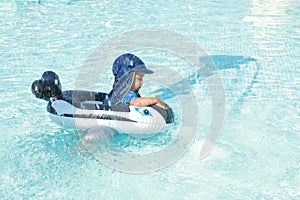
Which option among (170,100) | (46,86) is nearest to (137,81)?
(46,86)

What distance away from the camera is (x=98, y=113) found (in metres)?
3.82

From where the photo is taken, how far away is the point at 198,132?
4293 mm

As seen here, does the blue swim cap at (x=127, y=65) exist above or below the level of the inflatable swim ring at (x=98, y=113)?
above

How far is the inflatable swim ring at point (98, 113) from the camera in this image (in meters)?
3.78

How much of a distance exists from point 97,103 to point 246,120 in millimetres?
1646

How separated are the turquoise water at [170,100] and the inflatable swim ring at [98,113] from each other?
0.67ft

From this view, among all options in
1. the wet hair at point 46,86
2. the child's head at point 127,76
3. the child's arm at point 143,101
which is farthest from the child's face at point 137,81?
the wet hair at point 46,86

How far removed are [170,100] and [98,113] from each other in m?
1.33

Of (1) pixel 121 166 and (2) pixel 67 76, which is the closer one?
(1) pixel 121 166

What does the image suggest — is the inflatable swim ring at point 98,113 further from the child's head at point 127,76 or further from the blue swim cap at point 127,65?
the blue swim cap at point 127,65

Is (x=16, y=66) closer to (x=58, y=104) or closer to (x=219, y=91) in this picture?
(x=58, y=104)

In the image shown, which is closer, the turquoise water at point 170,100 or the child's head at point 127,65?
the turquoise water at point 170,100

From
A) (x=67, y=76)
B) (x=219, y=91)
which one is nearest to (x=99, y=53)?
(x=67, y=76)

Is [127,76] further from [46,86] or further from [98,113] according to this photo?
[46,86]
